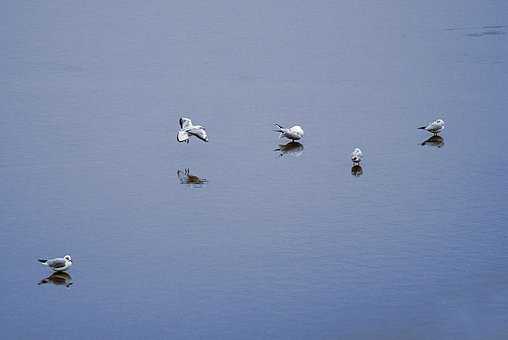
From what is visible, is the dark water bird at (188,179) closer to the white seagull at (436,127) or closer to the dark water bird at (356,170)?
the dark water bird at (356,170)

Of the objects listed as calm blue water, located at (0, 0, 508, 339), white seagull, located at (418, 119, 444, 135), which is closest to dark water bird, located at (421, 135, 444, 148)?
white seagull, located at (418, 119, 444, 135)

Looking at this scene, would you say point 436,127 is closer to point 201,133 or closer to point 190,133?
point 201,133

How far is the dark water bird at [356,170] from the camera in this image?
22.1 meters

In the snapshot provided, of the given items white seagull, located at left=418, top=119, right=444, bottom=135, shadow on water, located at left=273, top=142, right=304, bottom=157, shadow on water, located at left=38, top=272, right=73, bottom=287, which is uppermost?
white seagull, located at left=418, top=119, right=444, bottom=135

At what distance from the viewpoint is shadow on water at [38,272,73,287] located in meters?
17.2

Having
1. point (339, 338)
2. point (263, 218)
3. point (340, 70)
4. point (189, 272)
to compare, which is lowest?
point (339, 338)

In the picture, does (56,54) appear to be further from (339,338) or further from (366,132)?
(339,338)

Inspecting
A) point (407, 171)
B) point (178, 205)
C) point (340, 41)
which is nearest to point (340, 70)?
point (340, 41)

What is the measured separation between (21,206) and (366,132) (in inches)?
329

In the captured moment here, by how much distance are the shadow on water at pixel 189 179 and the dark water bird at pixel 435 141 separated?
5.53m

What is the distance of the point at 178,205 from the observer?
67.5 ft

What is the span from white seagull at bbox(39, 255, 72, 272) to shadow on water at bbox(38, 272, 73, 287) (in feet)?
0.37

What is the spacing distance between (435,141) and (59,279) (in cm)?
1049

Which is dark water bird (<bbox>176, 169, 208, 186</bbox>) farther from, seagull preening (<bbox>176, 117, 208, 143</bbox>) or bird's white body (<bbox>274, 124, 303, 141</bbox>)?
bird's white body (<bbox>274, 124, 303, 141</bbox>)
